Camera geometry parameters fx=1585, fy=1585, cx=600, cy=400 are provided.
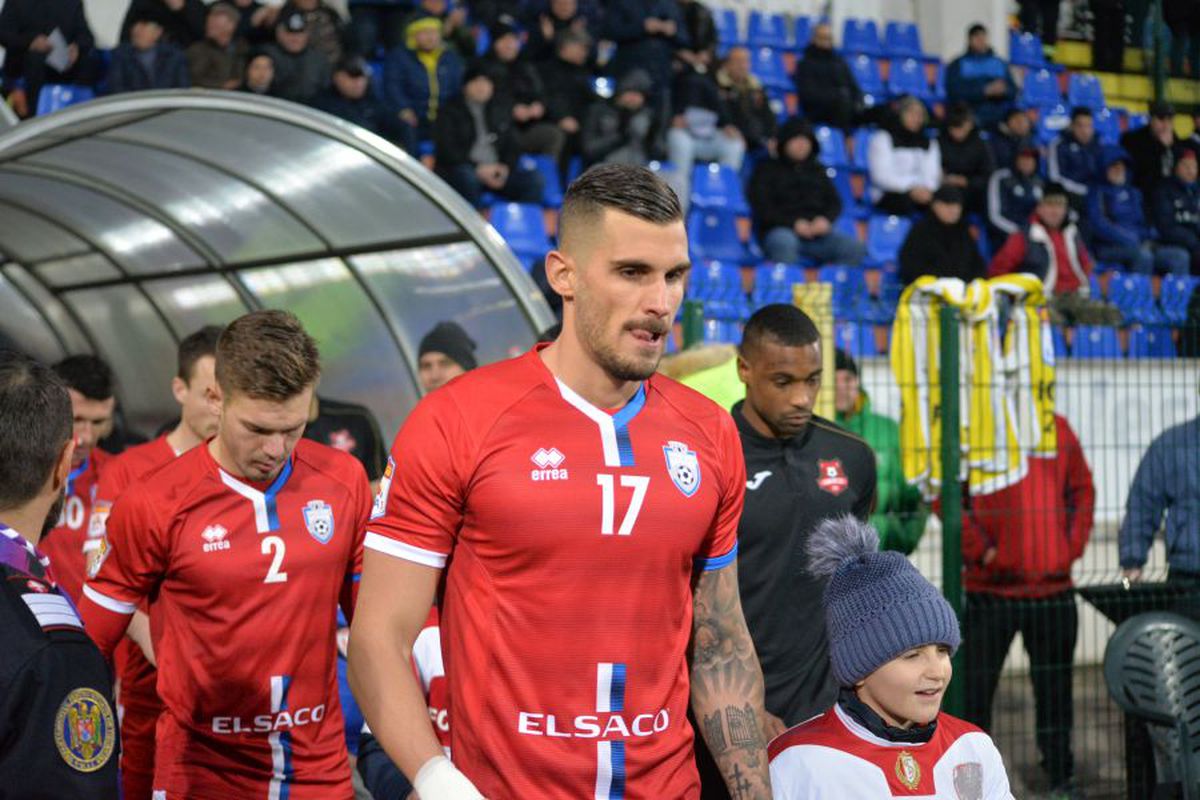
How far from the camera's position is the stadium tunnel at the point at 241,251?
34.6 feet

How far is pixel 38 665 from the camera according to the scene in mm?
2928

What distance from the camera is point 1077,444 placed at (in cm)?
911

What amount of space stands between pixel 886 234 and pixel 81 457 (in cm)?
1127

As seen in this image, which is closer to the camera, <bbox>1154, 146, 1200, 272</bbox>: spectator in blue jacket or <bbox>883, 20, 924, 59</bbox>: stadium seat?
<bbox>1154, 146, 1200, 272</bbox>: spectator in blue jacket

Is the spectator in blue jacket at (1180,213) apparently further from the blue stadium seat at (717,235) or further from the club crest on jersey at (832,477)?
the club crest on jersey at (832,477)

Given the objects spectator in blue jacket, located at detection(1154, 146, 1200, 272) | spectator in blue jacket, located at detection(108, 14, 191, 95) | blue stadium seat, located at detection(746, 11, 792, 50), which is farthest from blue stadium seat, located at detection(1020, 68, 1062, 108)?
spectator in blue jacket, located at detection(108, 14, 191, 95)

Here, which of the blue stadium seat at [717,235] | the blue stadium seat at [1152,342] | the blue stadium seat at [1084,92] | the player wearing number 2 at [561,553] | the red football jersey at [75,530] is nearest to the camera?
the player wearing number 2 at [561,553]

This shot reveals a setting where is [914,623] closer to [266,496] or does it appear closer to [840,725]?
[840,725]

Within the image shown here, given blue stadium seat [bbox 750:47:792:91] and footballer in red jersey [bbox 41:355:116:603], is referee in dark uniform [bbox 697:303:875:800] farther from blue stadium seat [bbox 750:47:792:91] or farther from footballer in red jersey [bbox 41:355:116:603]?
blue stadium seat [bbox 750:47:792:91]

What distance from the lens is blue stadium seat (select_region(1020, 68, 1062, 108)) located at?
818 inches

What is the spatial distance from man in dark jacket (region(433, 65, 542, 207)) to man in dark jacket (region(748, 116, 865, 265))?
103 inches

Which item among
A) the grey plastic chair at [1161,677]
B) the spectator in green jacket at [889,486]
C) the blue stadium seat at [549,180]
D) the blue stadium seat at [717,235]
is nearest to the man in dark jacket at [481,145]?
the blue stadium seat at [549,180]

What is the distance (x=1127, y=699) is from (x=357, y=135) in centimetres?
518

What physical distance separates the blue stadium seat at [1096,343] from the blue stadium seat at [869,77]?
914 centimetres
